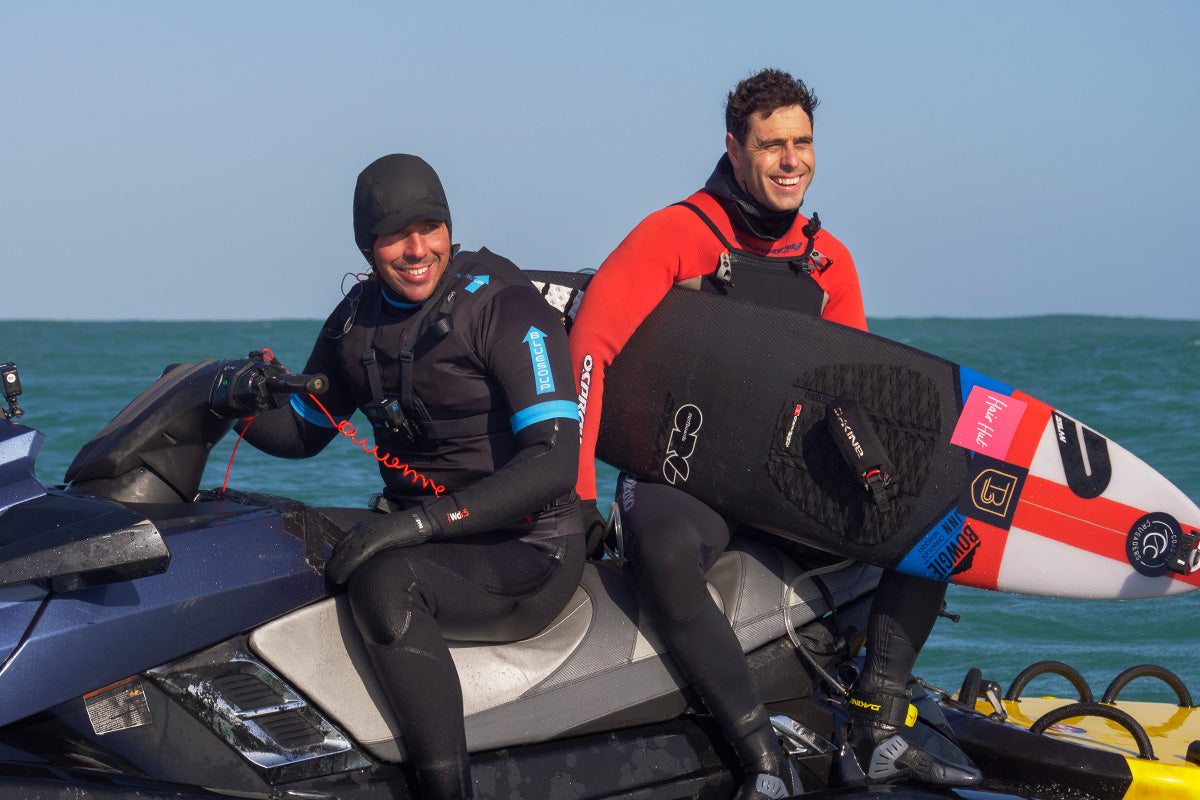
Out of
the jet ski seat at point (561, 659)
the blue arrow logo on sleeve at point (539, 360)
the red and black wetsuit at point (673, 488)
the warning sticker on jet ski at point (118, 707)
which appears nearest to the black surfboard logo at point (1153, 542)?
the red and black wetsuit at point (673, 488)

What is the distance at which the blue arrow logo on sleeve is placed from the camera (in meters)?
2.39

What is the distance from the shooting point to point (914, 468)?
2.85 meters

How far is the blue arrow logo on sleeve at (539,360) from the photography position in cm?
239

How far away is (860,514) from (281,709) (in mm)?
1350

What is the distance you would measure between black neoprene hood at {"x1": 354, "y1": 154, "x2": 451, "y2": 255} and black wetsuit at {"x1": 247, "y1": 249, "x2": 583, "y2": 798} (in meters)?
0.15

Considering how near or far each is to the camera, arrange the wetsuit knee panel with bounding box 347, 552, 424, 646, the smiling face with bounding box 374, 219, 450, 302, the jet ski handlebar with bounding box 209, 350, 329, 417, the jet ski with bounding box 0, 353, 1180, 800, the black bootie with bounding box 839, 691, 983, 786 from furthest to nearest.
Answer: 1. the black bootie with bounding box 839, 691, 983, 786
2. the smiling face with bounding box 374, 219, 450, 302
3. the jet ski handlebar with bounding box 209, 350, 329, 417
4. the wetsuit knee panel with bounding box 347, 552, 424, 646
5. the jet ski with bounding box 0, 353, 1180, 800

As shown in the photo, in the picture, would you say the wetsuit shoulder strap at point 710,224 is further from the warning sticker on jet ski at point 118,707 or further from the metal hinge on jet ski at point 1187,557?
the warning sticker on jet ski at point 118,707

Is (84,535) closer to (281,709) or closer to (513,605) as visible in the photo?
(281,709)

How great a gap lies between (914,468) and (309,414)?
139 centimetres

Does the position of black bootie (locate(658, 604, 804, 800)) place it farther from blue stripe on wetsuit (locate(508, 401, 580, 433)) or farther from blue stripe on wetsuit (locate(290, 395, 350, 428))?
blue stripe on wetsuit (locate(290, 395, 350, 428))

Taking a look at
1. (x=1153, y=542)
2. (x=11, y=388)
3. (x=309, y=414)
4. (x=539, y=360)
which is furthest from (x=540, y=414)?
(x=1153, y=542)

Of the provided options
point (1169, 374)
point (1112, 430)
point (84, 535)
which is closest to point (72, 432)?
point (1112, 430)

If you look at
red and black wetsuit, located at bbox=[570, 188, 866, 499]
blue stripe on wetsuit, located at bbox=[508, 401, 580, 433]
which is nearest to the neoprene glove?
blue stripe on wetsuit, located at bbox=[508, 401, 580, 433]

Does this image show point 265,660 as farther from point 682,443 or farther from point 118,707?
point 682,443
